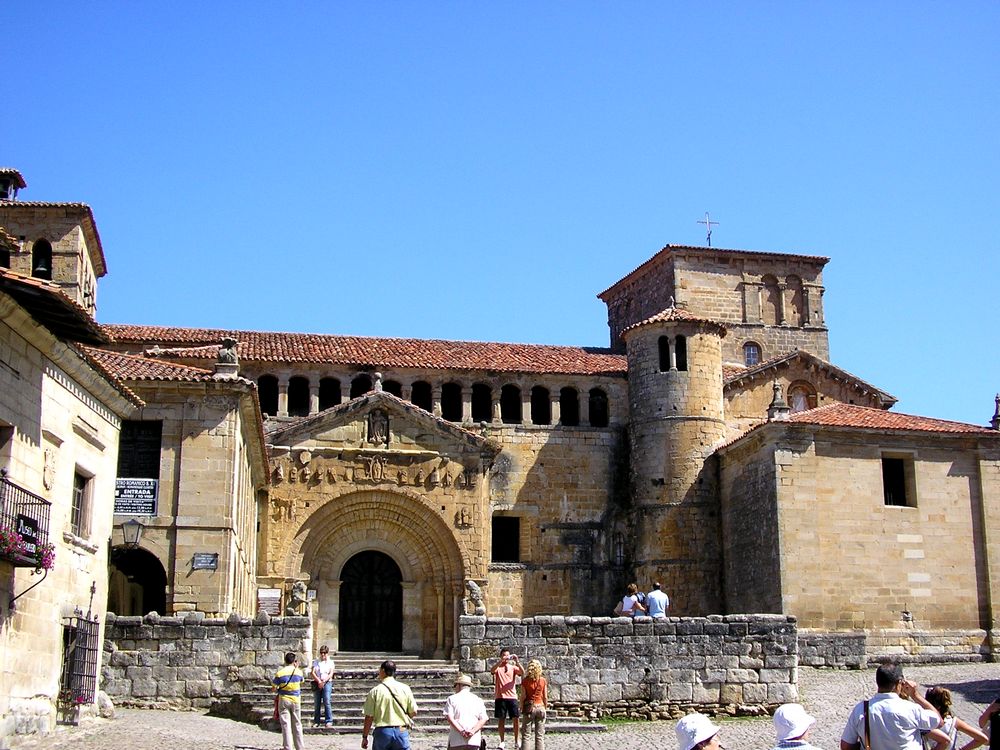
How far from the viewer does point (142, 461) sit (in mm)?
23234

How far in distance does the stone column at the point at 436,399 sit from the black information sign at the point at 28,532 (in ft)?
65.8

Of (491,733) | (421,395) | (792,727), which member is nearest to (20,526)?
(491,733)

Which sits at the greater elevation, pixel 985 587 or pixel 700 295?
pixel 700 295

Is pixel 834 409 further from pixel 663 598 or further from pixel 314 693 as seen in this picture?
pixel 314 693

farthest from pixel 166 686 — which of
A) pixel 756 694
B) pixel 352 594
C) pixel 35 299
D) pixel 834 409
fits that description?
pixel 834 409

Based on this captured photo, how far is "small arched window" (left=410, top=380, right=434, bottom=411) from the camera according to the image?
113 ft

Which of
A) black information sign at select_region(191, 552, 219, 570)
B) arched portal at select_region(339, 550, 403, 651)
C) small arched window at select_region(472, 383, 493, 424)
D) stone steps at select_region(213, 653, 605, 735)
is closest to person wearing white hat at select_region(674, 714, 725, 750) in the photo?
stone steps at select_region(213, 653, 605, 735)

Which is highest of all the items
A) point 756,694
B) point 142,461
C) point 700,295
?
point 700,295

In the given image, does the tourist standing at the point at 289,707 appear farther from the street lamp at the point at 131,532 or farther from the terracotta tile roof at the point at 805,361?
the terracotta tile roof at the point at 805,361

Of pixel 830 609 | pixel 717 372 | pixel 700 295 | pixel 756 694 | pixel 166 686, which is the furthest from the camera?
pixel 700 295

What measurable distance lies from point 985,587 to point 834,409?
5.67m

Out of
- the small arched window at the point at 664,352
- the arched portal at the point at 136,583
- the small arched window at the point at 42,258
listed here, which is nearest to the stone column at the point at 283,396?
the small arched window at the point at 42,258

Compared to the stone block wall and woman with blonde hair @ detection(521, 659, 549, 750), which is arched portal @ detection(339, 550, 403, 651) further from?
woman with blonde hair @ detection(521, 659, 549, 750)

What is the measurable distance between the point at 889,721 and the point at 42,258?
28655mm
